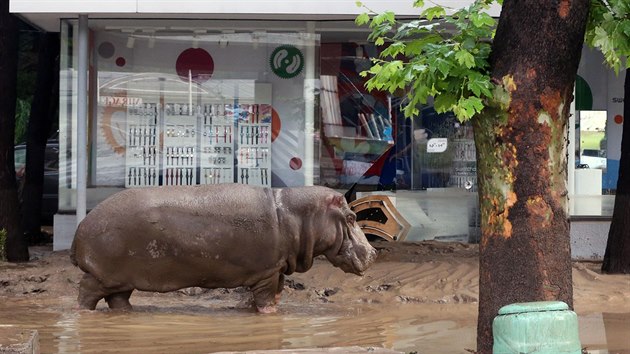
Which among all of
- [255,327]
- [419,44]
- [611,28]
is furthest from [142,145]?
[611,28]

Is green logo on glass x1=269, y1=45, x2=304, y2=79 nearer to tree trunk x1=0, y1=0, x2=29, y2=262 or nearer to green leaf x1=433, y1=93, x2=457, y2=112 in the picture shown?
tree trunk x1=0, y1=0, x2=29, y2=262

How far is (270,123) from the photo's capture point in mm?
16109

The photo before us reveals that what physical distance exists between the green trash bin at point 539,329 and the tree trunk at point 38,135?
12241 millimetres

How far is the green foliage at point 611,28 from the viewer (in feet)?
24.2

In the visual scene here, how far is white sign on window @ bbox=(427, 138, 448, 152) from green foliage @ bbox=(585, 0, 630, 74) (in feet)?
30.1

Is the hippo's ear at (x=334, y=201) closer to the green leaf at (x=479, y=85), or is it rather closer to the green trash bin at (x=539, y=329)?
the green leaf at (x=479, y=85)

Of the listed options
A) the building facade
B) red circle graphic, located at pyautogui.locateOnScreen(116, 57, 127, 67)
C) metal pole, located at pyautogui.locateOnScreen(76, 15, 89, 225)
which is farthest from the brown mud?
red circle graphic, located at pyautogui.locateOnScreen(116, 57, 127, 67)

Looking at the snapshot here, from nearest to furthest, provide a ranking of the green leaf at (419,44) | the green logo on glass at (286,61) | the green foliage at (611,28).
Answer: the green foliage at (611,28)
the green leaf at (419,44)
the green logo on glass at (286,61)

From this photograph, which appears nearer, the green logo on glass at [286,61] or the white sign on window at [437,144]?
the green logo on glass at [286,61]

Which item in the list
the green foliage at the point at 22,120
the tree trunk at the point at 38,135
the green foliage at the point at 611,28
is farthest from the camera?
the green foliage at the point at 22,120

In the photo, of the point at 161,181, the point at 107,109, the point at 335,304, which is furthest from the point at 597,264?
the point at 107,109

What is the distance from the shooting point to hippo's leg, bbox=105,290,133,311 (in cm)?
1079

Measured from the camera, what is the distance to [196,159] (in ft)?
52.5

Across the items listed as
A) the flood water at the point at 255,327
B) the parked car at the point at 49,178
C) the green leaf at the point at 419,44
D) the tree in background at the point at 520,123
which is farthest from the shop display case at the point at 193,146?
the tree in background at the point at 520,123
